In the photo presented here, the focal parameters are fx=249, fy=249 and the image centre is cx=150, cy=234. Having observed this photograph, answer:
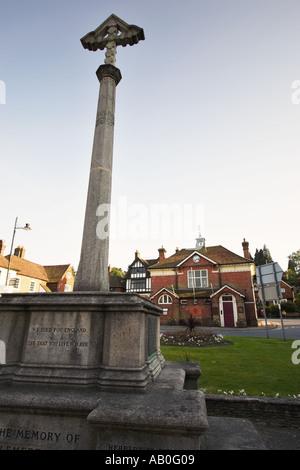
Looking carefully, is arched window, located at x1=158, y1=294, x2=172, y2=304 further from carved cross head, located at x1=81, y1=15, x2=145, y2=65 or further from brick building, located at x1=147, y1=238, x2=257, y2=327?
carved cross head, located at x1=81, y1=15, x2=145, y2=65

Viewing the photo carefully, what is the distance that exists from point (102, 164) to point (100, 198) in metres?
0.83

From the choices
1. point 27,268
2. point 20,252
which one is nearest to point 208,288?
point 27,268

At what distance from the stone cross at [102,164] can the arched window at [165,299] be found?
27.5 m

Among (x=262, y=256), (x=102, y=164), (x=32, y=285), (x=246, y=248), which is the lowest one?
(x=102, y=164)

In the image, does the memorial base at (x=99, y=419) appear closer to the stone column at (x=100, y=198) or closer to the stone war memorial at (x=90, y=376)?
the stone war memorial at (x=90, y=376)

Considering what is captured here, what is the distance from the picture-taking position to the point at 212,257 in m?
33.7

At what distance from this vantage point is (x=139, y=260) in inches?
1668

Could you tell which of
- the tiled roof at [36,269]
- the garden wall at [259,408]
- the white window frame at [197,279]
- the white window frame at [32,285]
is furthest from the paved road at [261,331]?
the tiled roof at [36,269]

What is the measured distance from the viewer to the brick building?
2828 centimetres

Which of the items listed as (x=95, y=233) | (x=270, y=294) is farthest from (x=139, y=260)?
(x=95, y=233)

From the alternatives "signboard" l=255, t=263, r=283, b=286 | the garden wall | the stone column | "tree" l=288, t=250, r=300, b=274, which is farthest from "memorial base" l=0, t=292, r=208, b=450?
"tree" l=288, t=250, r=300, b=274

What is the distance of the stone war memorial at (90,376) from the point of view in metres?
→ 2.43

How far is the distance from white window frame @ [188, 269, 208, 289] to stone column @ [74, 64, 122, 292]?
28307 mm

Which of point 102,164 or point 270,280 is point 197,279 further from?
point 102,164
